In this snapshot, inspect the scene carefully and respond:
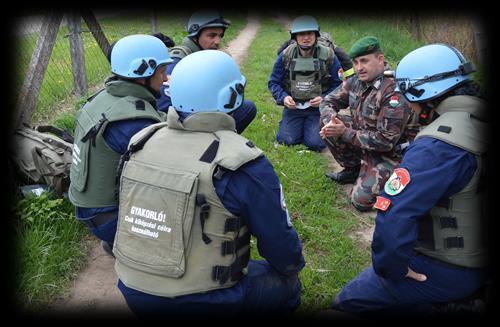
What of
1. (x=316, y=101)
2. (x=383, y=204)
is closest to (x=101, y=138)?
(x=383, y=204)

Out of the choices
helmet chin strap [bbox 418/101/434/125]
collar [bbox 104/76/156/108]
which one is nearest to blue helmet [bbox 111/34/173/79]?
collar [bbox 104/76/156/108]

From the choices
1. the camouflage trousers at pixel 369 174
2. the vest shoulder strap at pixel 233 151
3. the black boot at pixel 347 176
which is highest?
the vest shoulder strap at pixel 233 151

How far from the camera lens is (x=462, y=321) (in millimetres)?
2910

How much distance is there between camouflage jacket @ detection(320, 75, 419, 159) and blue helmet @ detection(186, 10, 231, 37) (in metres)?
1.67

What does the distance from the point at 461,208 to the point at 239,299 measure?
141 cm

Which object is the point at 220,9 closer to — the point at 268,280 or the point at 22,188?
the point at 22,188

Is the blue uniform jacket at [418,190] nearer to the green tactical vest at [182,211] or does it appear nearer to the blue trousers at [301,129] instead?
the green tactical vest at [182,211]

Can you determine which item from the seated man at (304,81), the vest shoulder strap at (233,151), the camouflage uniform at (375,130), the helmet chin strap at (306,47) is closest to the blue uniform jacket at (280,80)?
the seated man at (304,81)

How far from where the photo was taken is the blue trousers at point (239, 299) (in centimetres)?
264

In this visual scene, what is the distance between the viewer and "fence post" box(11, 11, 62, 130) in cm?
497

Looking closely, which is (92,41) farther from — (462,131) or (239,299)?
(462,131)

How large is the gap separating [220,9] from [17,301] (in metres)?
3.84

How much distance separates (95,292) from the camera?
3721mm

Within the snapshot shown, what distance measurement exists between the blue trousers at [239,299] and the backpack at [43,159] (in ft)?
6.23
